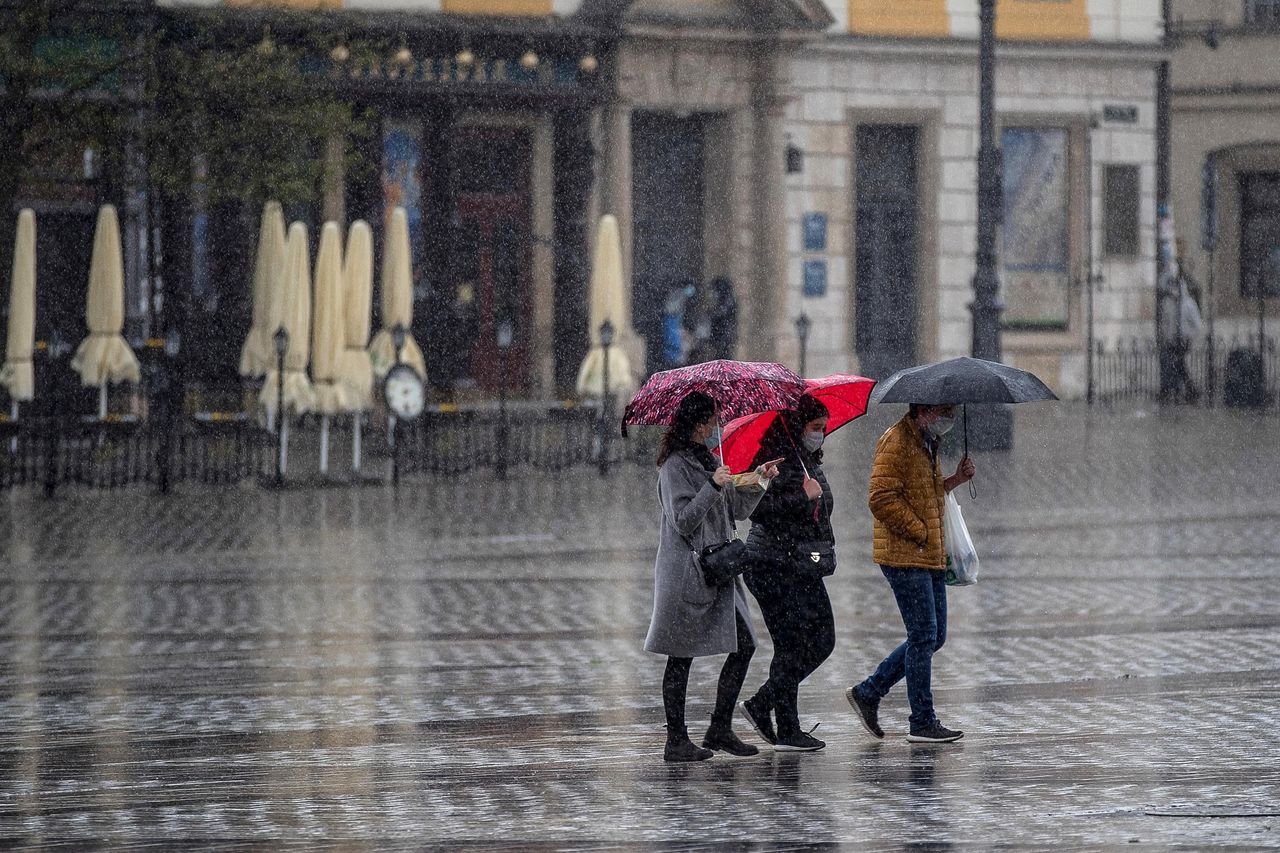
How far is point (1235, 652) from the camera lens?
11.1 metres

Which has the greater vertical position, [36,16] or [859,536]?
[36,16]

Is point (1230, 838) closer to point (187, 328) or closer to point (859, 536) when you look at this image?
point (859, 536)

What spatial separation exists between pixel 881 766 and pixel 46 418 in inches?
562

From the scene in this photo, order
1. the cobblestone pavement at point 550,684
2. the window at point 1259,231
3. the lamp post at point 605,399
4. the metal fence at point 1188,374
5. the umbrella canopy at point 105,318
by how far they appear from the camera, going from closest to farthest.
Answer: the cobblestone pavement at point 550,684 < the lamp post at point 605,399 < the umbrella canopy at point 105,318 < the metal fence at point 1188,374 < the window at point 1259,231

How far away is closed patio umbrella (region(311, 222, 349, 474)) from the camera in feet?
71.1

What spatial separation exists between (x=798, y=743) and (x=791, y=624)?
0.47 meters

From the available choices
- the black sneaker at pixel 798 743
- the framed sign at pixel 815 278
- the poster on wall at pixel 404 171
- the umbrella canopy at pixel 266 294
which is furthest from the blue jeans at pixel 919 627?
the framed sign at pixel 815 278

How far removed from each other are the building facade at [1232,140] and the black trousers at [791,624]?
1102 inches

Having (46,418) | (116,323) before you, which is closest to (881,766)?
(46,418)

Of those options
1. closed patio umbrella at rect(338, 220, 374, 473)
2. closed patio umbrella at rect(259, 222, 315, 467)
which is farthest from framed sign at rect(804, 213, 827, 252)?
closed patio umbrella at rect(259, 222, 315, 467)

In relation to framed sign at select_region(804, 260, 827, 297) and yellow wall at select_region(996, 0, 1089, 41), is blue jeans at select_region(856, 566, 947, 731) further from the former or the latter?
yellow wall at select_region(996, 0, 1089, 41)

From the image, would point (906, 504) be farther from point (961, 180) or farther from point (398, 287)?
point (961, 180)

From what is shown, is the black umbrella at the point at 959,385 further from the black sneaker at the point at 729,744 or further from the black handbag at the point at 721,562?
the black sneaker at the point at 729,744

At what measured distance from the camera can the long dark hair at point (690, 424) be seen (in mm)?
8109
